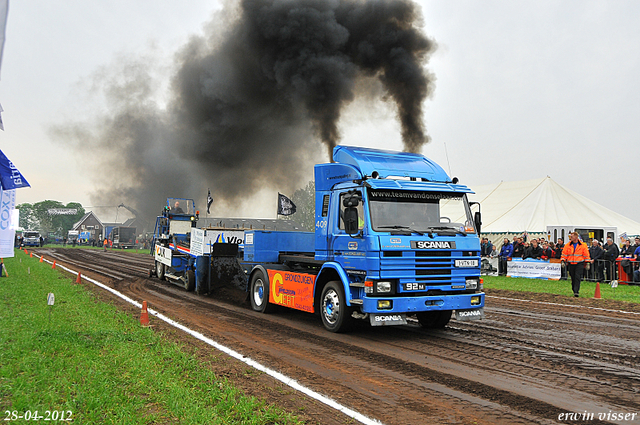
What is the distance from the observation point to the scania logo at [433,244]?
24.1 ft

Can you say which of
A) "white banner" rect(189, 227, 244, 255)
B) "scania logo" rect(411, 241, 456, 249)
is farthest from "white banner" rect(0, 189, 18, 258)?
"scania logo" rect(411, 241, 456, 249)

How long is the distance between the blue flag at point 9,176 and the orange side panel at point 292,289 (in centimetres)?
496

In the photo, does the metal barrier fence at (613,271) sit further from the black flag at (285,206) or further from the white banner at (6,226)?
the white banner at (6,226)

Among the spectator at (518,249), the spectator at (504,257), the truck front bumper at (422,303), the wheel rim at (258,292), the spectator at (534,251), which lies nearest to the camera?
the truck front bumper at (422,303)

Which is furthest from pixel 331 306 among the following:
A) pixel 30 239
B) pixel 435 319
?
pixel 30 239

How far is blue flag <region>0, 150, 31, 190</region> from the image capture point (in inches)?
307

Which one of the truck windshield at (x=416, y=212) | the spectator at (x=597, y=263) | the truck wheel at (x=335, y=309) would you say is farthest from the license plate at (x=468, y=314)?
the spectator at (x=597, y=263)

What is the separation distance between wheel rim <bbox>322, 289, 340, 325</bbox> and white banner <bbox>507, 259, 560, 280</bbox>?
1360cm

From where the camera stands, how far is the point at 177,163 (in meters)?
36.8

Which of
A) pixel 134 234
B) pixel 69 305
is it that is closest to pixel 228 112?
pixel 69 305

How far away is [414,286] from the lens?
24.1 feet

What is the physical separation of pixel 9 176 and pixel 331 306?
588cm

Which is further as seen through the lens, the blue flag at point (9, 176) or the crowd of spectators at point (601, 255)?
the crowd of spectators at point (601, 255)

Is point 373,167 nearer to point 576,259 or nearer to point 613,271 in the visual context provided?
point 576,259
